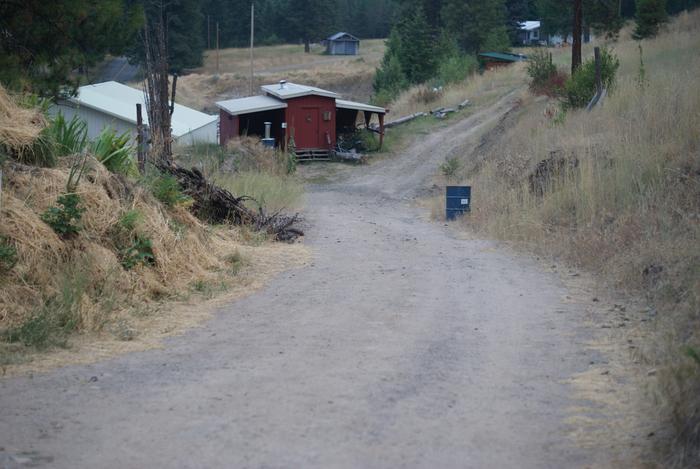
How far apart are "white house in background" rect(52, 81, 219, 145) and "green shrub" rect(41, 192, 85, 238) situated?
25678 mm

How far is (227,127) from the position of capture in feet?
136

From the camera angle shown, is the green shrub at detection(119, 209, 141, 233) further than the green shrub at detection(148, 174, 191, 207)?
No

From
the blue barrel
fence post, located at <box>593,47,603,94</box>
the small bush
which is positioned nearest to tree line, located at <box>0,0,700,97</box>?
the blue barrel

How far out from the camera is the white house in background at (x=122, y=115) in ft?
128

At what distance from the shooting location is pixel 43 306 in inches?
332

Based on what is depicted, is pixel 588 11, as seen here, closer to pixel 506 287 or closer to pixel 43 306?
pixel 506 287

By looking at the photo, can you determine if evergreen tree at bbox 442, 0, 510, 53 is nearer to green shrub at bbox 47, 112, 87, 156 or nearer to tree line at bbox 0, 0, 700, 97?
tree line at bbox 0, 0, 700, 97

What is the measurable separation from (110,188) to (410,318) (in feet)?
14.6

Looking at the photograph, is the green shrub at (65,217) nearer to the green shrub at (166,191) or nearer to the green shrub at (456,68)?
the green shrub at (166,191)

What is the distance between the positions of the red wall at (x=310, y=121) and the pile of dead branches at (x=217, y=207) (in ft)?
80.3

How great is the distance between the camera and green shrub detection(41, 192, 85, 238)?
31.1 feet

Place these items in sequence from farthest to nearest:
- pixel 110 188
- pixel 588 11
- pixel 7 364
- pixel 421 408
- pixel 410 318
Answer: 1. pixel 588 11
2. pixel 110 188
3. pixel 410 318
4. pixel 7 364
5. pixel 421 408

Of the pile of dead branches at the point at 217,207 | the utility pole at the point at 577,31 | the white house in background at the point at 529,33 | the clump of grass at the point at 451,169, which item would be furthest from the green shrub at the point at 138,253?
the white house in background at the point at 529,33

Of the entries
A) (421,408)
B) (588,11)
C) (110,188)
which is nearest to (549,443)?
(421,408)
